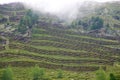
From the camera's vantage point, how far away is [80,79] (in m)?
188

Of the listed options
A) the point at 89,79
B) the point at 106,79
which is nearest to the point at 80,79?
the point at 89,79

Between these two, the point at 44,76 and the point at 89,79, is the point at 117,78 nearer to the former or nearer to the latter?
the point at 89,79

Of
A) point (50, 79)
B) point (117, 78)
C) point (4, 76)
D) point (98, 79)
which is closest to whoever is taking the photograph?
point (117, 78)

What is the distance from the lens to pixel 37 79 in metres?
187

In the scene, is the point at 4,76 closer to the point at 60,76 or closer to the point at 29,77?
the point at 29,77

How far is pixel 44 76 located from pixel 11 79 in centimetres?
2483

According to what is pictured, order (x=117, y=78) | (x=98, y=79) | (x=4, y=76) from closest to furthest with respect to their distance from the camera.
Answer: (x=117, y=78) < (x=98, y=79) < (x=4, y=76)

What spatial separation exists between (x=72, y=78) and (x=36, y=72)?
76.1 ft

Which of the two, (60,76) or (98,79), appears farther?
(60,76)

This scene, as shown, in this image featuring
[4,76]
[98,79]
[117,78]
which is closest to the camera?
[117,78]

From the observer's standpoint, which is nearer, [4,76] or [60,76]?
[4,76]

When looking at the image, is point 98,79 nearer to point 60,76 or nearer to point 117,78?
point 117,78

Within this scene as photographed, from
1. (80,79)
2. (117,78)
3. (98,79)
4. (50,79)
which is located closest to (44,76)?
(50,79)

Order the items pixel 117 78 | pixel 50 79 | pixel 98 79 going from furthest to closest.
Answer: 1. pixel 50 79
2. pixel 98 79
3. pixel 117 78
